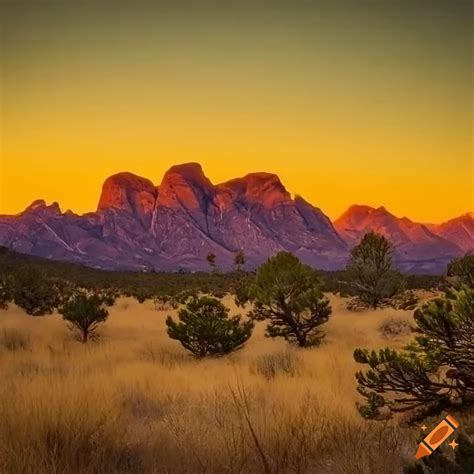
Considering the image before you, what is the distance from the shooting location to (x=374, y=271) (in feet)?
87.8

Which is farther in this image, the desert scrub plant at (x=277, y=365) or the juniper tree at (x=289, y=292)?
the juniper tree at (x=289, y=292)

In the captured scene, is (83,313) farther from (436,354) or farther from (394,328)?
(436,354)

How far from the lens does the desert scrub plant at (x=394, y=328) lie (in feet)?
59.9

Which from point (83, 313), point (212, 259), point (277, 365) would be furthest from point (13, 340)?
point (212, 259)

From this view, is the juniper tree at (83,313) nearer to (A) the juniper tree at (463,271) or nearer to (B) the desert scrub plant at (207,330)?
(B) the desert scrub plant at (207,330)

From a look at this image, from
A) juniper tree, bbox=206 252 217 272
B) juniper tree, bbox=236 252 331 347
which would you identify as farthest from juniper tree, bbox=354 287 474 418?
→ juniper tree, bbox=206 252 217 272

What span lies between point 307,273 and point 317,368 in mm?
5430

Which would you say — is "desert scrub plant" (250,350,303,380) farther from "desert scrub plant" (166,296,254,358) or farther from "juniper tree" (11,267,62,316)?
"juniper tree" (11,267,62,316)

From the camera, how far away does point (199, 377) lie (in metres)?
9.30

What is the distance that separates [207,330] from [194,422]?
294 inches

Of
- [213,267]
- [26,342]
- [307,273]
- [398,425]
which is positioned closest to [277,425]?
[398,425]

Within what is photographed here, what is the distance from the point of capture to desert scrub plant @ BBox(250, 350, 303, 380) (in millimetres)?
10047


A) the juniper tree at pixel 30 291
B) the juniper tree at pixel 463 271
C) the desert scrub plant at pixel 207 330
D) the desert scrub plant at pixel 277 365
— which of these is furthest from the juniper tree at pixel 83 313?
the juniper tree at pixel 463 271

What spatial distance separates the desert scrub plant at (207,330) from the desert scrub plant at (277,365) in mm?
1371
